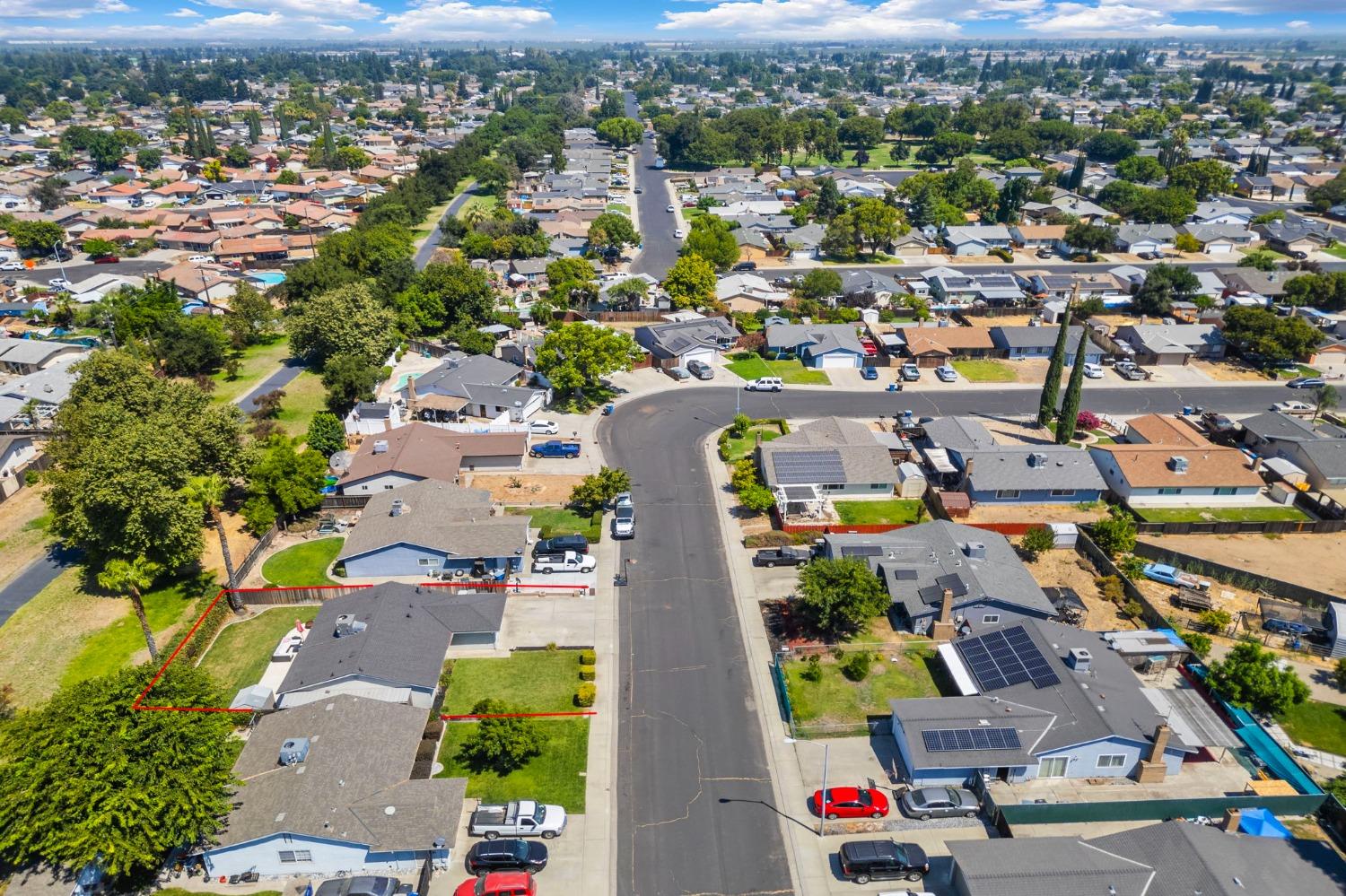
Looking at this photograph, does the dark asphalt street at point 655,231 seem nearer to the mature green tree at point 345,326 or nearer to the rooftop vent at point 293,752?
the mature green tree at point 345,326

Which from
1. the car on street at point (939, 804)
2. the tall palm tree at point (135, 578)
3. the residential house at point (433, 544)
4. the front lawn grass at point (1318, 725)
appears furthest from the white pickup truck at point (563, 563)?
the front lawn grass at point (1318, 725)

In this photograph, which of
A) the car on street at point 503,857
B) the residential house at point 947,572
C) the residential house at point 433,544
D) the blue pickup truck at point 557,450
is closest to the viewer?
the car on street at point 503,857

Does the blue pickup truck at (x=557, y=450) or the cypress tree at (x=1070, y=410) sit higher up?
the cypress tree at (x=1070, y=410)

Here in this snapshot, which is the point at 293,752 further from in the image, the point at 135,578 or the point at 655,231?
the point at 655,231

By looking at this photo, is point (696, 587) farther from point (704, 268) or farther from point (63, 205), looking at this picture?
point (63, 205)

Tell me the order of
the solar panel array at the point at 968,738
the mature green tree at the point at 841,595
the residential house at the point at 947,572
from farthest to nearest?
1. the residential house at the point at 947,572
2. the mature green tree at the point at 841,595
3. the solar panel array at the point at 968,738

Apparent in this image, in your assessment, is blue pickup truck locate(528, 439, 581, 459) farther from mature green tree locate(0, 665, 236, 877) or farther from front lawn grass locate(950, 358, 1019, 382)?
front lawn grass locate(950, 358, 1019, 382)
